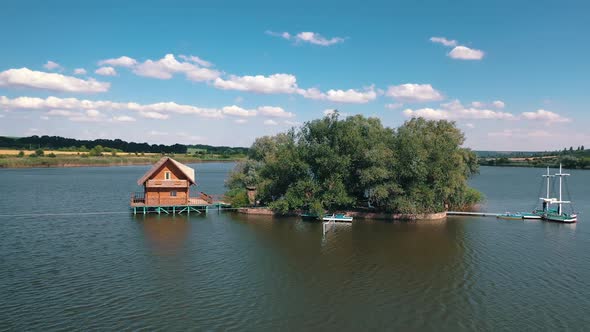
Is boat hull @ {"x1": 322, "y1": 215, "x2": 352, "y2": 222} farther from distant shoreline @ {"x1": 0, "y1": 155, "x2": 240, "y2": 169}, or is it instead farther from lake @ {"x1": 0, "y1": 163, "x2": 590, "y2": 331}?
distant shoreline @ {"x1": 0, "y1": 155, "x2": 240, "y2": 169}

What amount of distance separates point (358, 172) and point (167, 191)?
23.0 meters

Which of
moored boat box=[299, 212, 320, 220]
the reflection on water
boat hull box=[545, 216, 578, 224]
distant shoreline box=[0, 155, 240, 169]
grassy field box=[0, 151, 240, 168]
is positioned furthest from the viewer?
grassy field box=[0, 151, 240, 168]

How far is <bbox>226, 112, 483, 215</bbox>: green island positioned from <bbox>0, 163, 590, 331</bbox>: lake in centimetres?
326

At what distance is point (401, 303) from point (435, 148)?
28589mm

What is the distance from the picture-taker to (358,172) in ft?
151

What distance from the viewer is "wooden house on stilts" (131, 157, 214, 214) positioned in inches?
1909

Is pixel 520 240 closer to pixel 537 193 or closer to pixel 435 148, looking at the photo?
pixel 435 148

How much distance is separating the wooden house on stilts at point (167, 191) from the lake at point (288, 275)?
13.3 ft

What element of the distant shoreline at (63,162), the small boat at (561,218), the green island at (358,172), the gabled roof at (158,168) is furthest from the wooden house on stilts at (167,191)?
the distant shoreline at (63,162)

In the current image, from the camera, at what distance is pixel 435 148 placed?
155 ft

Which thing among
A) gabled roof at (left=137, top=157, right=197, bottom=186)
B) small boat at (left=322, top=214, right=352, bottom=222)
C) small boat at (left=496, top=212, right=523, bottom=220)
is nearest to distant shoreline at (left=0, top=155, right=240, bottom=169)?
gabled roof at (left=137, top=157, right=197, bottom=186)

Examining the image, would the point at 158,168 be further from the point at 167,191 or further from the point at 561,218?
the point at 561,218

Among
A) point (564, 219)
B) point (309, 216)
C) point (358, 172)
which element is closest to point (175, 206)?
point (309, 216)

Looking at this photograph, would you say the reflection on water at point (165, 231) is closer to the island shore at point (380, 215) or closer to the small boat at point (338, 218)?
the island shore at point (380, 215)
